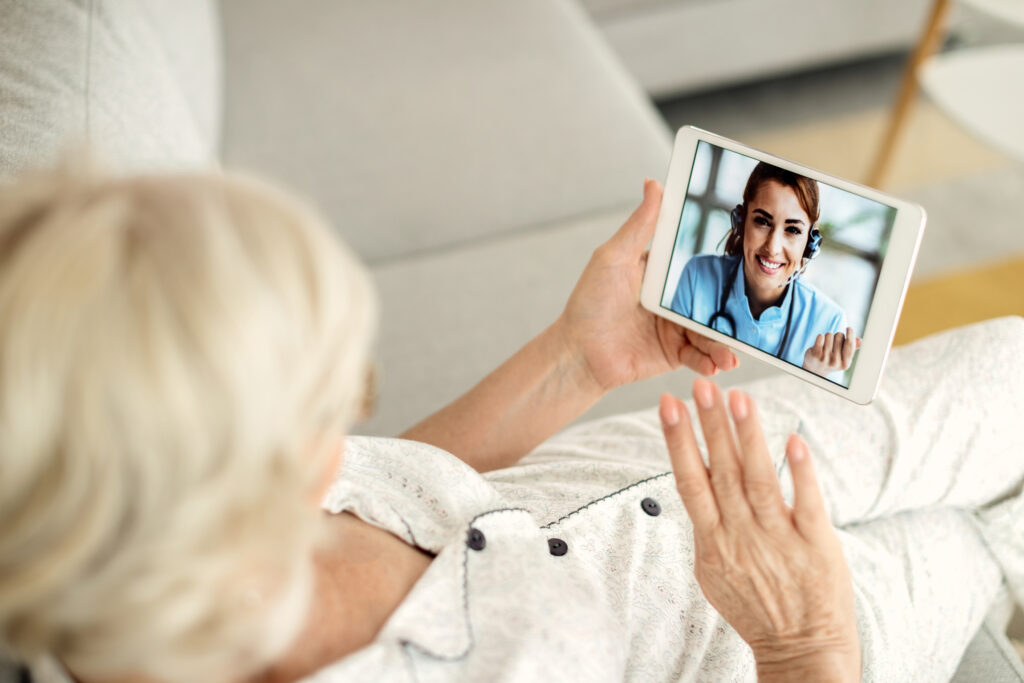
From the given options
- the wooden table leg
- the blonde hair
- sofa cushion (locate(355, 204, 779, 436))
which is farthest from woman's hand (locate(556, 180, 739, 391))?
the wooden table leg

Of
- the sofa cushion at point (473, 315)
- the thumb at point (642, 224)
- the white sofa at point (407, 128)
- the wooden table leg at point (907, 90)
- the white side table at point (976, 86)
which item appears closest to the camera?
the thumb at point (642, 224)

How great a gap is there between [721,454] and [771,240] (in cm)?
26

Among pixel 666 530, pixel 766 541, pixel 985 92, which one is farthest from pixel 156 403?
pixel 985 92

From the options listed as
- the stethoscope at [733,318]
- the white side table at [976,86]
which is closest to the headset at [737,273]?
the stethoscope at [733,318]

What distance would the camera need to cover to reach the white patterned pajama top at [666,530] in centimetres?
62

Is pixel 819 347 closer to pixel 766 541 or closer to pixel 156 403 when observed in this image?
pixel 766 541

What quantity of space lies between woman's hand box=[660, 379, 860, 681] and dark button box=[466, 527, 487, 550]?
18 centimetres

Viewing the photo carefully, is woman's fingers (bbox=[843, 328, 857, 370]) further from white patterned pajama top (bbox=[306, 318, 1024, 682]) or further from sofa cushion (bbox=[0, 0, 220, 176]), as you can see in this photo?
sofa cushion (bbox=[0, 0, 220, 176])

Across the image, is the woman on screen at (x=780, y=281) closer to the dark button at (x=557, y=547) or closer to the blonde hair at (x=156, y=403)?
the dark button at (x=557, y=547)

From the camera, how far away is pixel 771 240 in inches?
30.6

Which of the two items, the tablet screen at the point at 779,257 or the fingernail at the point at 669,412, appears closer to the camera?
the fingernail at the point at 669,412

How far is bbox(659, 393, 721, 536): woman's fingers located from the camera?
62 cm

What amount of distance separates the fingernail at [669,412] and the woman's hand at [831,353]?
0.23 metres

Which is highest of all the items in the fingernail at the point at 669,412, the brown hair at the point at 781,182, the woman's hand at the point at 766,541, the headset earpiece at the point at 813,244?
the brown hair at the point at 781,182
